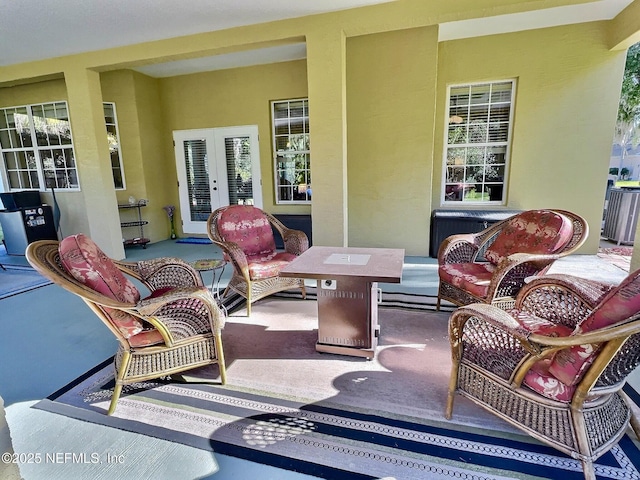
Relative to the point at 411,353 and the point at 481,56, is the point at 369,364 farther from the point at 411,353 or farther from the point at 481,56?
the point at 481,56

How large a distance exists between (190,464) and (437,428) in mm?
1177

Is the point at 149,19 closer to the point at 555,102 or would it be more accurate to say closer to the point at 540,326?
the point at 540,326

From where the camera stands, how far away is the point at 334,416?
5.62ft

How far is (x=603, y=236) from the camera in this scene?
19.1 feet

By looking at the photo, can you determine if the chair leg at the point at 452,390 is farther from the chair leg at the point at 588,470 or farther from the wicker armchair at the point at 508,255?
the wicker armchair at the point at 508,255

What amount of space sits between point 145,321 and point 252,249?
1.60m

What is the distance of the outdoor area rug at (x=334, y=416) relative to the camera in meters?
1.42

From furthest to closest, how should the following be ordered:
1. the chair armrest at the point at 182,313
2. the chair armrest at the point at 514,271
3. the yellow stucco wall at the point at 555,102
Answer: the yellow stucco wall at the point at 555,102, the chair armrest at the point at 514,271, the chair armrest at the point at 182,313

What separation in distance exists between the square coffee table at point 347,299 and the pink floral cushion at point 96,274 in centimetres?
93

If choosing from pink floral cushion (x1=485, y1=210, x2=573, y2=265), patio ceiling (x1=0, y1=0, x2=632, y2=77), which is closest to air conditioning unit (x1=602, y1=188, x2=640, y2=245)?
patio ceiling (x1=0, y1=0, x2=632, y2=77)

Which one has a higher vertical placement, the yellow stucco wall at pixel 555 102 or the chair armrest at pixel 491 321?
the yellow stucco wall at pixel 555 102

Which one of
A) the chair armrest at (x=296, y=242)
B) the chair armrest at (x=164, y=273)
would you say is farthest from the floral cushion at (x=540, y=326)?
the chair armrest at (x=164, y=273)

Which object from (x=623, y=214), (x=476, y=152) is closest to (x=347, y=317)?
(x=476, y=152)

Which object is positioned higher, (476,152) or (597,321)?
(476,152)
